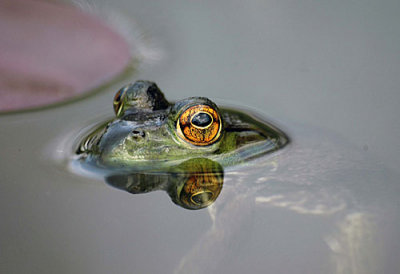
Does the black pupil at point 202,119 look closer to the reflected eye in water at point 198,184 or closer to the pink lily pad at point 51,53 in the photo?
the reflected eye in water at point 198,184

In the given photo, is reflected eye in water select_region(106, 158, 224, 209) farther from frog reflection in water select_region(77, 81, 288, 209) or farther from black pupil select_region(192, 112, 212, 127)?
black pupil select_region(192, 112, 212, 127)

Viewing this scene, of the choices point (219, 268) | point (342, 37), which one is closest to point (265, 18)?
point (342, 37)

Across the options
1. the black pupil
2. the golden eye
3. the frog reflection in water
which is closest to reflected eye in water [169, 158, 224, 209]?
the frog reflection in water

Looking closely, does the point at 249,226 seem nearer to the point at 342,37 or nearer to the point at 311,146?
the point at 311,146

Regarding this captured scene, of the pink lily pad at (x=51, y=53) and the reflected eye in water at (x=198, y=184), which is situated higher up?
the pink lily pad at (x=51, y=53)

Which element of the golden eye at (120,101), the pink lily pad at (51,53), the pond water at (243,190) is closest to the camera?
the pond water at (243,190)

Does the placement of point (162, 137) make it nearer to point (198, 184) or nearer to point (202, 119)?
point (202, 119)

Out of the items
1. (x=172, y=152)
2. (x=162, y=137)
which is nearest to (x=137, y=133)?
(x=162, y=137)

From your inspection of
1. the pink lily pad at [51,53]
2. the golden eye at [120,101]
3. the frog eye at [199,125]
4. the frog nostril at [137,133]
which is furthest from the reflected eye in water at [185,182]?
the pink lily pad at [51,53]
